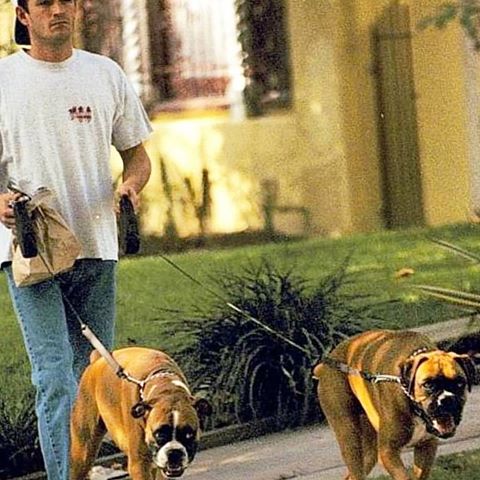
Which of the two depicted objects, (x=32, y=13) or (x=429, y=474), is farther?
(x=429, y=474)

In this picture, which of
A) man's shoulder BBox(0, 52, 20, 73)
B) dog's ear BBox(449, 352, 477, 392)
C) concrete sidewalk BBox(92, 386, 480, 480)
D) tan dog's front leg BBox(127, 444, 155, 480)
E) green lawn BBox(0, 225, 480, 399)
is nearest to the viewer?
tan dog's front leg BBox(127, 444, 155, 480)

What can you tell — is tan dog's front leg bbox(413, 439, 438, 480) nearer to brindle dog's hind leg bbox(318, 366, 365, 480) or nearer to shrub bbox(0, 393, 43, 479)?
brindle dog's hind leg bbox(318, 366, 365, 480)

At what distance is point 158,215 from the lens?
49.0ft

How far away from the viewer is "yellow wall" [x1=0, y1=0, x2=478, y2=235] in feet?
49.8

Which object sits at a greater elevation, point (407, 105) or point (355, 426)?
point (407, 105)

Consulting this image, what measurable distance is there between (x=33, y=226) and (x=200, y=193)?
31.2ft

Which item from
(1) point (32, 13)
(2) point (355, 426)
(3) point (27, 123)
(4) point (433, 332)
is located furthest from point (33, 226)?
(4) point (433, 332)

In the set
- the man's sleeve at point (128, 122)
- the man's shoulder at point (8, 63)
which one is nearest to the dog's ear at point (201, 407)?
the man's sleeve at point (128, 122)

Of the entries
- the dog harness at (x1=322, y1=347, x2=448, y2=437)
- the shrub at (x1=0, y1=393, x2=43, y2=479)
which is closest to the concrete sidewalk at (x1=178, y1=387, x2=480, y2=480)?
the shrub at (x1=0, y1=393, x2=43, y2=479)

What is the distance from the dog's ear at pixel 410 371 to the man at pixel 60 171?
3.54 ft

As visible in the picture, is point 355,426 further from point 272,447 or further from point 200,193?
point 200,193

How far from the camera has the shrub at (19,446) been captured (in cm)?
712

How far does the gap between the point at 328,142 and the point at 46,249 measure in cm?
973

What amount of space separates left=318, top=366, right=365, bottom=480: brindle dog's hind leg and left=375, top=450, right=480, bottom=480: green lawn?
0.62 m
